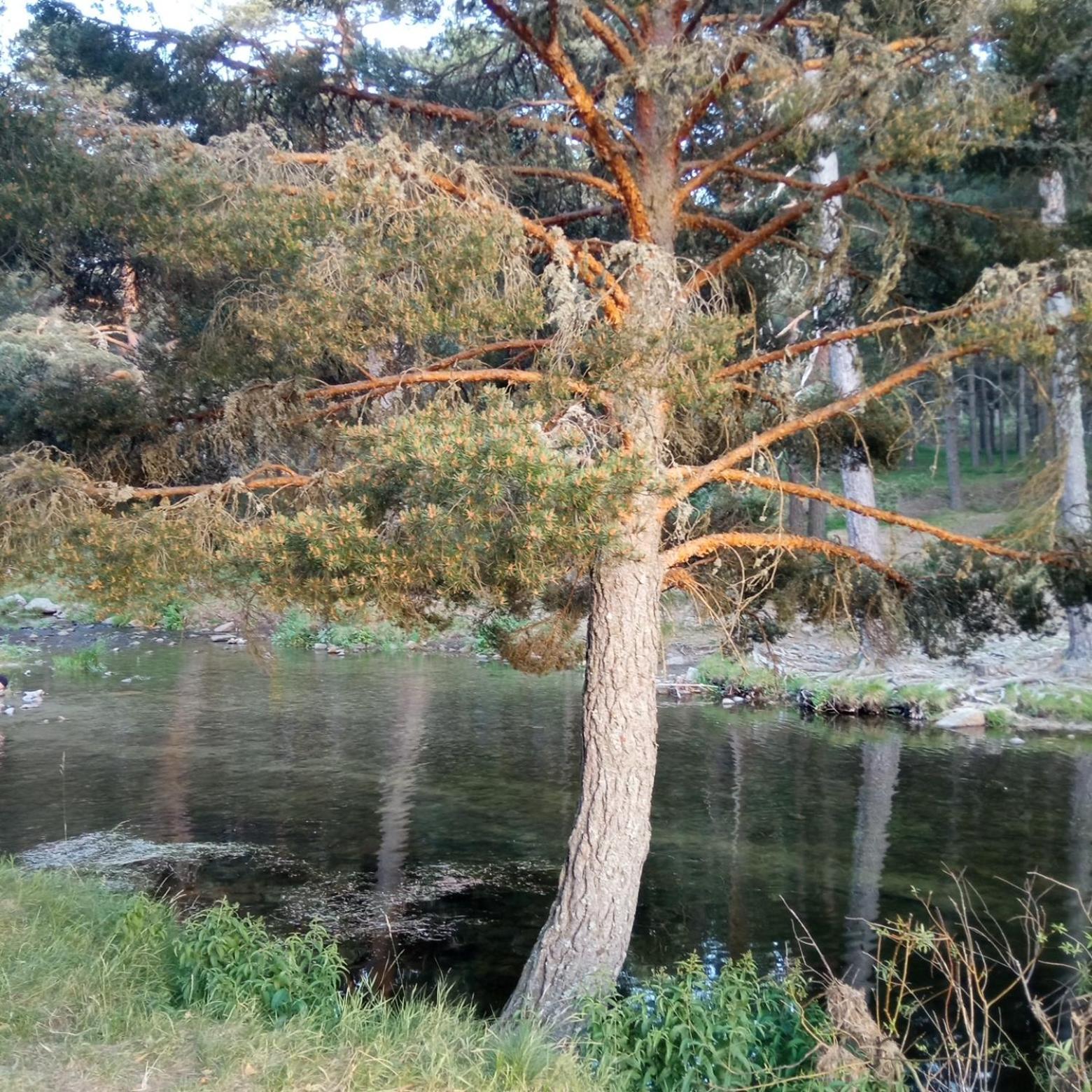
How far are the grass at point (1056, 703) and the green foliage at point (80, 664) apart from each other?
1476cm

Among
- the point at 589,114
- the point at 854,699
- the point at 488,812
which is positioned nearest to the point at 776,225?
the point at 589,114

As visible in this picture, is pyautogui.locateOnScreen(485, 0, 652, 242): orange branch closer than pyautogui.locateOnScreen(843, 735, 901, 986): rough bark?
Yes

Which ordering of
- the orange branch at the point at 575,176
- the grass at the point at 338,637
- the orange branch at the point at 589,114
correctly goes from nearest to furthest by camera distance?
the orange branch at the point at 589,114
the orange branch at the point at 575,176
the grass at the point at 338,637

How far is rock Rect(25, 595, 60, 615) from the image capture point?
2414 cm

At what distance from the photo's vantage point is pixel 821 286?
6984 millimetres

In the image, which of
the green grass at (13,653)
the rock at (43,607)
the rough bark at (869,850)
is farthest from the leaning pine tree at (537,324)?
the rock at (43,607)

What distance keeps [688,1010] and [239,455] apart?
428cm

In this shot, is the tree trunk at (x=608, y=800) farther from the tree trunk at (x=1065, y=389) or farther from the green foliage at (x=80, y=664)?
the green foliage at (x=80, y=664)

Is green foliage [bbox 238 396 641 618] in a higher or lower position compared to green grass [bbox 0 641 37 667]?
higher

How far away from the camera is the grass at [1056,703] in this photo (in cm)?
1491

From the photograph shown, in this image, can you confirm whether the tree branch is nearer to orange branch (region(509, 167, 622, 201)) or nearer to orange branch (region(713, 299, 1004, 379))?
orange branch (region(509, 167, 622, 201))

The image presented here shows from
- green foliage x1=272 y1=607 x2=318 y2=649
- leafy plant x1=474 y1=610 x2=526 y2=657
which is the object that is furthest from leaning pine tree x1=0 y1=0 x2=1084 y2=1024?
green foliage x1=272 y1=607 x2=318 y2=649

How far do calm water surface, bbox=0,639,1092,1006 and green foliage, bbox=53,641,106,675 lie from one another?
56.5 inches

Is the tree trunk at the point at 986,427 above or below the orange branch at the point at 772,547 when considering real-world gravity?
above
